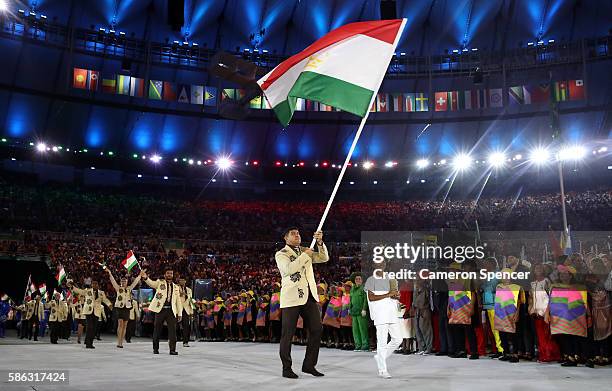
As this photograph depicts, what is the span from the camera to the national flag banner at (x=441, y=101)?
37.7m

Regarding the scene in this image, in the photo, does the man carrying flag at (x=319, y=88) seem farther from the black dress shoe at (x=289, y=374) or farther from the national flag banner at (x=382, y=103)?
the national flag banner at (x=382, y=103)

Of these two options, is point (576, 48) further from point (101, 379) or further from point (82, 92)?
point (101, 379)

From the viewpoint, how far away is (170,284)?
1294 cm

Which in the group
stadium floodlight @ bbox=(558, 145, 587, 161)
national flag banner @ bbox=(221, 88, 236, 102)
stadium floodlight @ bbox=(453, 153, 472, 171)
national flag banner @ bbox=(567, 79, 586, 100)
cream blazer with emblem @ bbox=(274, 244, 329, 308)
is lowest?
cream blazer with emblem @ bbox=(274, 244, 329, 308)

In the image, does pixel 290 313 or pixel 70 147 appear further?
pixel 70 147

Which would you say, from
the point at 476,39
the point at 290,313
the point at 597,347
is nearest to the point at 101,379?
the point at 290,313

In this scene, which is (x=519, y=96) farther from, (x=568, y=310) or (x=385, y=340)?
(x=385, y=340)

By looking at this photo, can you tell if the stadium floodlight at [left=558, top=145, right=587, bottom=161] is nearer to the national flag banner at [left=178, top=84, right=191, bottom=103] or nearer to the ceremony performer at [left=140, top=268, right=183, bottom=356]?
the national flag banner at [left=178, top=84, right=191, bottom=103]

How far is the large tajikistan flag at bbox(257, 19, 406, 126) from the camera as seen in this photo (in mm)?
8076

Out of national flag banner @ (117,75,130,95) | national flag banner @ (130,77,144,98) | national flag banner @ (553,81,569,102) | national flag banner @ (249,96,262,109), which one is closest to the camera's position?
national flag banner @ (553,81,569,102)

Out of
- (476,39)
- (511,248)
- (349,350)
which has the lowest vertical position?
(349,350)

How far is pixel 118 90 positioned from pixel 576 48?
98.0ft

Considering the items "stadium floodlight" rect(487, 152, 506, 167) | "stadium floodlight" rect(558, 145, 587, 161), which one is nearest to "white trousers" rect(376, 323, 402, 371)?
"stadium floodlight" rect(558, 145, 587, 161)

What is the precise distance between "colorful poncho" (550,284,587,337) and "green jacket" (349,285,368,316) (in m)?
4.96
